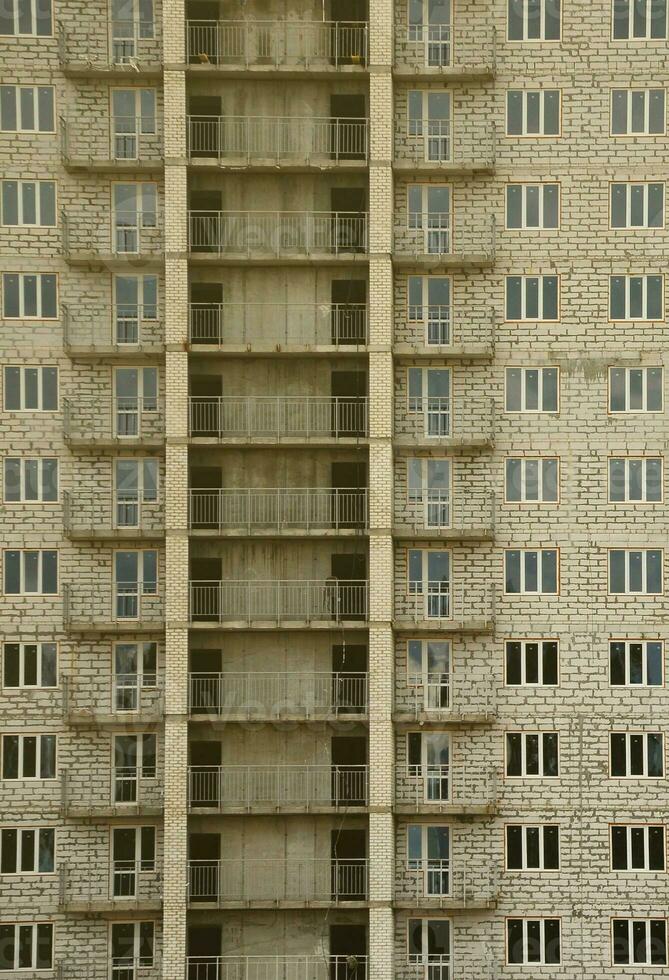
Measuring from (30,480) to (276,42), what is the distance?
14576 mm

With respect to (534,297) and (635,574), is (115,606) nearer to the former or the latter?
(635,574)

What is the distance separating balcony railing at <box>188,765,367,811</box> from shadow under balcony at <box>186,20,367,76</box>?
19.9 m

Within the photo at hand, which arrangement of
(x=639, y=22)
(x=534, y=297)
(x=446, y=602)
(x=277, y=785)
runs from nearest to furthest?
(x=277, y=785) → (x=446, y=602) → (x=534, y=297) → (x=639, y=22)

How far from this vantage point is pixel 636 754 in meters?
29.7

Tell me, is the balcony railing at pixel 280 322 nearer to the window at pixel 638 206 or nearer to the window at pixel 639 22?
the window at pixel 638 206

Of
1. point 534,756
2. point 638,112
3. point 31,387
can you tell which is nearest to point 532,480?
point 534,756

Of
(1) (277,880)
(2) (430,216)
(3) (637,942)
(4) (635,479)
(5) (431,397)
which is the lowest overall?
(3) (637,942)

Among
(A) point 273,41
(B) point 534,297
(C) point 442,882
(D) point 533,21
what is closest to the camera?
(C) point 442,882

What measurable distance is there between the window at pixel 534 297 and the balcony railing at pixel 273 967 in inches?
745

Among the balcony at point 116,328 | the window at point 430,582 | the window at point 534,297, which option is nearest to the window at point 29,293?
the balcony at point 116,328

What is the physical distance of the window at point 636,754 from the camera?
29656mm

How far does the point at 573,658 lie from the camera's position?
1176 inches

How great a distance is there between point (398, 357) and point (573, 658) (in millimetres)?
10025

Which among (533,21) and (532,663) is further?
(533,21)
